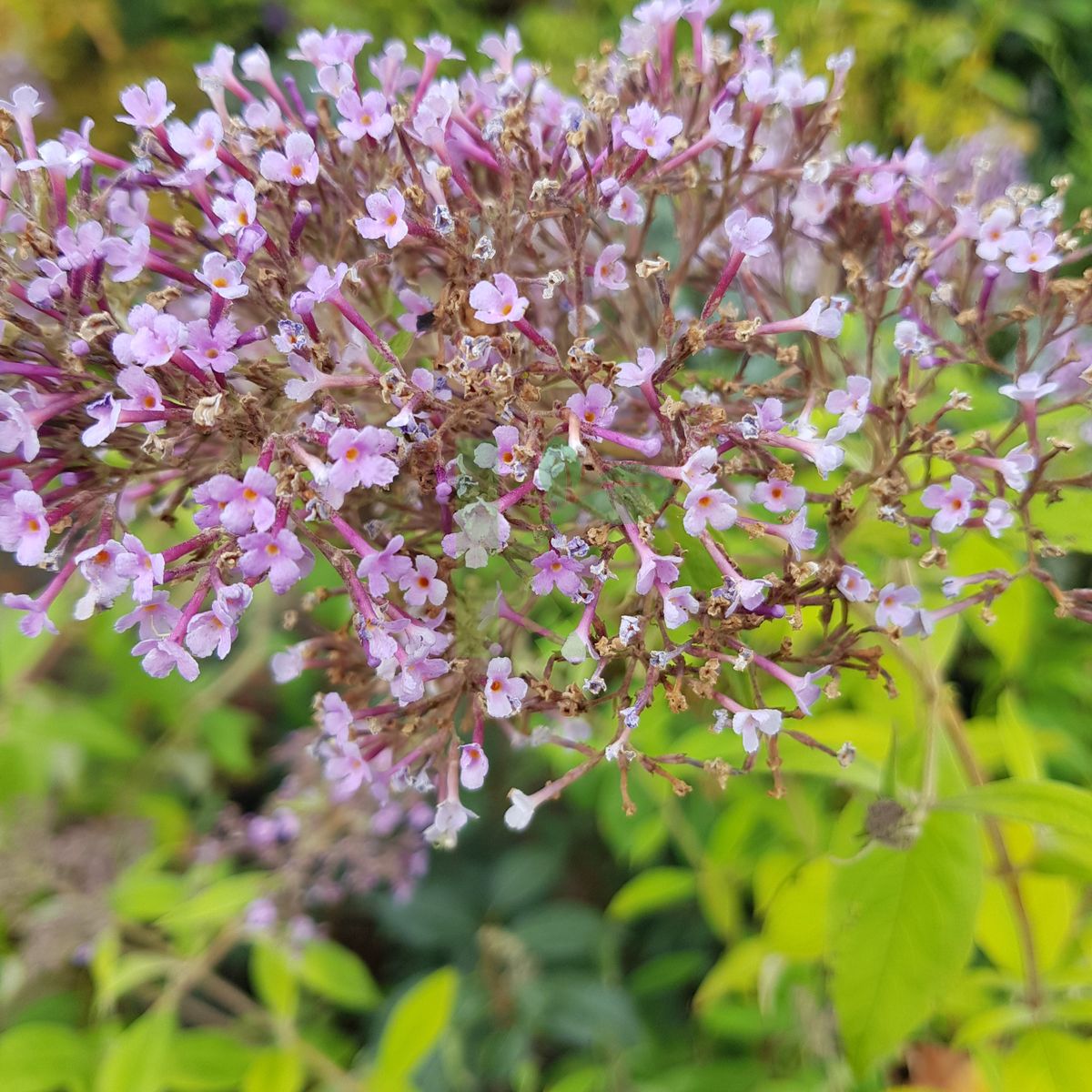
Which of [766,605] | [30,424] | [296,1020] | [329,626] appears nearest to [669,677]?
[766,605]

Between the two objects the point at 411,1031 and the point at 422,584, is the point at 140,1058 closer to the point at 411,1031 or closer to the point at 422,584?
the point at 411,1031

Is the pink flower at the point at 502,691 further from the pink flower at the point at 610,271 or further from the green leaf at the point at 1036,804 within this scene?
the green leaf at the point at 1036,804

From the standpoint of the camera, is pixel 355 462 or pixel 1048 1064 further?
pixel 1048 1064

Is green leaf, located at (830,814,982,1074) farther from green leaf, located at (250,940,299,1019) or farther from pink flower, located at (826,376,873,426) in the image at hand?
green leaf, located at (250,940,299,1019)

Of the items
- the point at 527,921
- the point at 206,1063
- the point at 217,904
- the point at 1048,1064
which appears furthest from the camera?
the point at 527,921

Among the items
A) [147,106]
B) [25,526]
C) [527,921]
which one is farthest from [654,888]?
[147,106]

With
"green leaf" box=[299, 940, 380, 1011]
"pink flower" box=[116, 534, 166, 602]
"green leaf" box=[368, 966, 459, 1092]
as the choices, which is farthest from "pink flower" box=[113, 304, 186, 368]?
"green leaf" box=[299, 940, 380, 1011]

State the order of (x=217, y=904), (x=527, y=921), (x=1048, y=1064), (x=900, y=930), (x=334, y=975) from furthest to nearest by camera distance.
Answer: (x=527, y=921), (x=334, y=975), (x=217, y=904), (x=1048, y=1064), (x=900, y=930)
